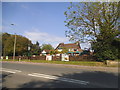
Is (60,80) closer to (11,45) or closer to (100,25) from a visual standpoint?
(100,25)

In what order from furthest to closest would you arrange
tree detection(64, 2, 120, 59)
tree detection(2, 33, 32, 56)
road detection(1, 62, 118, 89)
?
tree detection(2, 33, 32, 56) < tree detection(64, 2, 120, 59) < road detection(1, 62, 118, 89)

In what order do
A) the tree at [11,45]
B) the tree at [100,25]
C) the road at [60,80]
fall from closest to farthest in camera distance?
the road at [60,80] < the tree at [100,25] < the tree at [11,45]

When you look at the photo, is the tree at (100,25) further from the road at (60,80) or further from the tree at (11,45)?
the tree at (11,45)

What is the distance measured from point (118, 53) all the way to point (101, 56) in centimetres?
251

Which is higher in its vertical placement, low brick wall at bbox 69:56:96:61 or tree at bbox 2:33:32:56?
tree at bbox 2:33:32:56

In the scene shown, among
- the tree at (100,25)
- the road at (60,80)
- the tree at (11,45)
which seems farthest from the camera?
the tree at (11,45)

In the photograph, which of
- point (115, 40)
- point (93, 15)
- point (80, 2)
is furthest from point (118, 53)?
point (80, 2)

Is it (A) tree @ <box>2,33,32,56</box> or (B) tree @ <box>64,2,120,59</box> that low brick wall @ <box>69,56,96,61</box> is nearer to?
(B) tree @ <box>64,2,120,59</box>

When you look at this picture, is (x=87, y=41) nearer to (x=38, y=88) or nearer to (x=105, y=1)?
(x=105, y=1)

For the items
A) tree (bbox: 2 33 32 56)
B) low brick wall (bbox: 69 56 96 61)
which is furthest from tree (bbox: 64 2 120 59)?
tree (bbox: 2 33 32 56)

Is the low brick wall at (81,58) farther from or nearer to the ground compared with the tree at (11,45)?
nearer to the ground

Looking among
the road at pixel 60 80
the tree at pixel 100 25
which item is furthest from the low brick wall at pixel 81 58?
Answer: the road at pixel 60 80

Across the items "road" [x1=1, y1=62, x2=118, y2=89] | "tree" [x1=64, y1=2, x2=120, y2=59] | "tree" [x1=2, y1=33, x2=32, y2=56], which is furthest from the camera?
"tree" [x1=2, y1=33, x2=32, y2=56]

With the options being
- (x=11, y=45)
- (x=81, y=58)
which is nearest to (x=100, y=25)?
(x=81, y=58)
